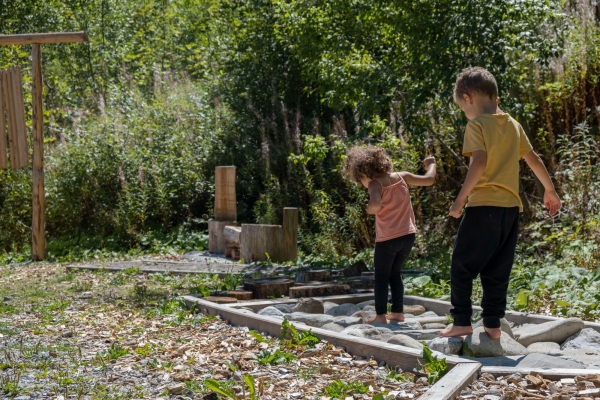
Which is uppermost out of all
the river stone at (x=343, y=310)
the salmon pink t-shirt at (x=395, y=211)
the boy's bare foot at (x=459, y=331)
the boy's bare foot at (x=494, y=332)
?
the salmon pink t-shirt at (x=395, y=211)

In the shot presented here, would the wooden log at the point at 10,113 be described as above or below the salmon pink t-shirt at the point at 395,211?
above

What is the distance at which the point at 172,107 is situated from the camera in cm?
1620

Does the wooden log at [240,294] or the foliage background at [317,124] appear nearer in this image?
the wooden log at [240,294]

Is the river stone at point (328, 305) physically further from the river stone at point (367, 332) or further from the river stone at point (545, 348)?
the river stone at point (545, 348)

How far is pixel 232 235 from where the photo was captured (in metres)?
11.8

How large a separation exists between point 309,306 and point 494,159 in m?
2.38

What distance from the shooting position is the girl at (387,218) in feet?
19.5

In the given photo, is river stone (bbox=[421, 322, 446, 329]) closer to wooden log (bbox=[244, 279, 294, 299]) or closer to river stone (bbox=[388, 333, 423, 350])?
river stone (bbox=[388, 333, 423, 350])

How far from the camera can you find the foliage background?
9.02 metres

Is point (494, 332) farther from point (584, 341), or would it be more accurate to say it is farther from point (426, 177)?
point (426, 177)

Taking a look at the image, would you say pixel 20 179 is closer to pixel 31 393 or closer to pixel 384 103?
pixel 384 103

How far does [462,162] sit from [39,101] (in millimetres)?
6467

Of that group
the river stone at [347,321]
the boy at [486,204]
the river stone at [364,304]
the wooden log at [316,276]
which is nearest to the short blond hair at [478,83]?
the boy at [486,204]

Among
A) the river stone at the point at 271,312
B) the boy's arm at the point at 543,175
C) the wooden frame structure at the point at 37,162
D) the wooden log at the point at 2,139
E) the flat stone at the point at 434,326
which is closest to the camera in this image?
the boy's arm at the point at 543,175
